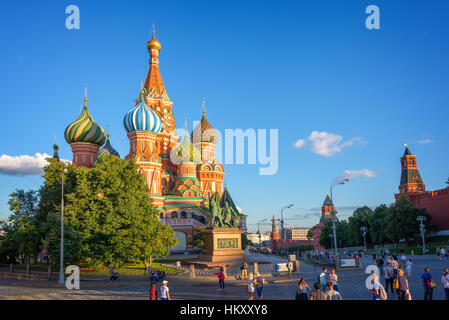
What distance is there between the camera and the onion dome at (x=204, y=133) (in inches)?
3195

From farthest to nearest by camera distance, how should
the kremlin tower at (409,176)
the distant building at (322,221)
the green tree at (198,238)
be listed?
the distant building at (322,221), the kremlin tower at (409,176), the green tree at (198,238)

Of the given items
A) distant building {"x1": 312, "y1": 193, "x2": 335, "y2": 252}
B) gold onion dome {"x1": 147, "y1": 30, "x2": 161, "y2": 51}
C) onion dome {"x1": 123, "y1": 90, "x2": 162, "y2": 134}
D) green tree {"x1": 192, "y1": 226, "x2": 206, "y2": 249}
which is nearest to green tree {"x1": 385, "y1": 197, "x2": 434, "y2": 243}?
green tree {"x1": 192, "y1": 226, "x2": 206, "y2": 249}

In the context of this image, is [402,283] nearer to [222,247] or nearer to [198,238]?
[222,247]

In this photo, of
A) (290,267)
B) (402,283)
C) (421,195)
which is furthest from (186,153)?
(402,283)

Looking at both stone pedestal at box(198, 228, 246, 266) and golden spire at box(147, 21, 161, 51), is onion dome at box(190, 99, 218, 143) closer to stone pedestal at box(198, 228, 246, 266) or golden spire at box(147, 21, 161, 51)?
golden spire at box(147, 21, 161, 51)

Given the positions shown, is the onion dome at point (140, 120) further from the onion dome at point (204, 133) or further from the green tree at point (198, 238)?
the onion dome at point (204, 133)

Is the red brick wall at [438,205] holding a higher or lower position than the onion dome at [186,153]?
lower

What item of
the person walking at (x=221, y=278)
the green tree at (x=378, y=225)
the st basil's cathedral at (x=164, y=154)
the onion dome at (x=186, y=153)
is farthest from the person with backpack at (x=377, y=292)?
the green tree at (x=378, y=225)

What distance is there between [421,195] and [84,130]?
61131 mm

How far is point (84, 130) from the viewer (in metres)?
53.3

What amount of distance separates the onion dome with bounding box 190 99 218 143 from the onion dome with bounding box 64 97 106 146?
29.9 m

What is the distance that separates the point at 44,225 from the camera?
27750mm

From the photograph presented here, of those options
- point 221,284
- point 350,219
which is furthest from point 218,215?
point 350,219
